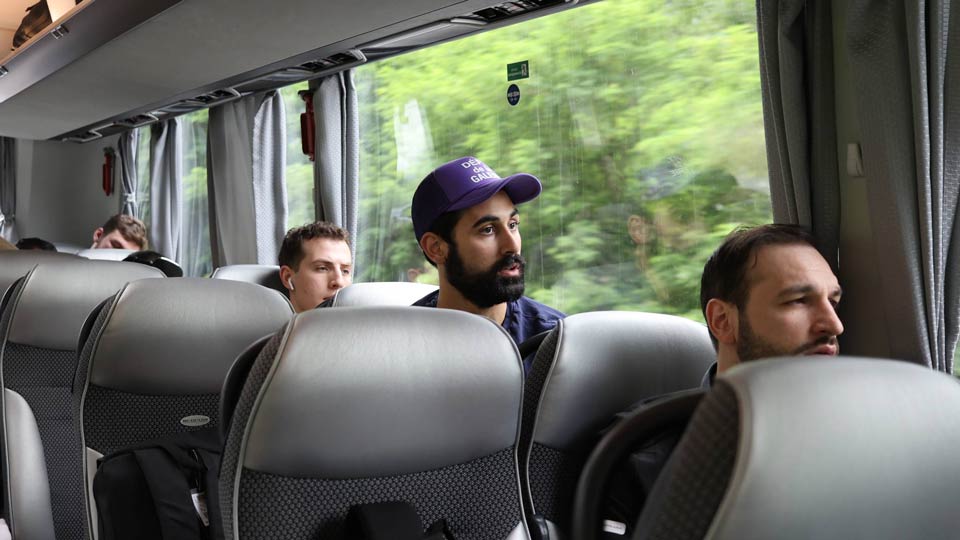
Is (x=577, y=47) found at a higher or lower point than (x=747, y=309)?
higher

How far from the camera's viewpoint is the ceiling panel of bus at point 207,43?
4051mm

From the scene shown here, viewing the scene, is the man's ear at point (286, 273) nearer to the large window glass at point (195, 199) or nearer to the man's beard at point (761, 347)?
the man's beard at point (761, 347)

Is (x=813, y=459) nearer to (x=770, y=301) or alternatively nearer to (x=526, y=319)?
(x=770, y=301)

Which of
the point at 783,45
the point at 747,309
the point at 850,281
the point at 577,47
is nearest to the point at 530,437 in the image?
the point at 747,309

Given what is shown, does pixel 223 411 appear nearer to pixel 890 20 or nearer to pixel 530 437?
pixel 530 437

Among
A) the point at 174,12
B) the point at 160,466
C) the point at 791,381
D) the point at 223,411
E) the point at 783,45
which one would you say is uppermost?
the point at 174,12

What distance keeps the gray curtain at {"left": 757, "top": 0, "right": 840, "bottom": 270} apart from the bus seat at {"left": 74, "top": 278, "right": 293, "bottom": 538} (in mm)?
1619

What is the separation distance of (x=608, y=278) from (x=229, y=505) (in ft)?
8.28

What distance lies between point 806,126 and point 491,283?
1.07m

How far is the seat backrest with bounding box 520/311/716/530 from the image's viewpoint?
6.02 ft

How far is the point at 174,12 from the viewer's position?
422 centimetres

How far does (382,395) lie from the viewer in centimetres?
152

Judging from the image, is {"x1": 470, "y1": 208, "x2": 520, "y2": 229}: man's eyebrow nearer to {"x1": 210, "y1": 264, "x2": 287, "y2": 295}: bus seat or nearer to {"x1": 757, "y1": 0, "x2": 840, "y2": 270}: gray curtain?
{"x1": 757, "y1": 0, "x2": 840, "y2": 270}: gray curtain

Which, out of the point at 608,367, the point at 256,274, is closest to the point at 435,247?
the point at 608,367
